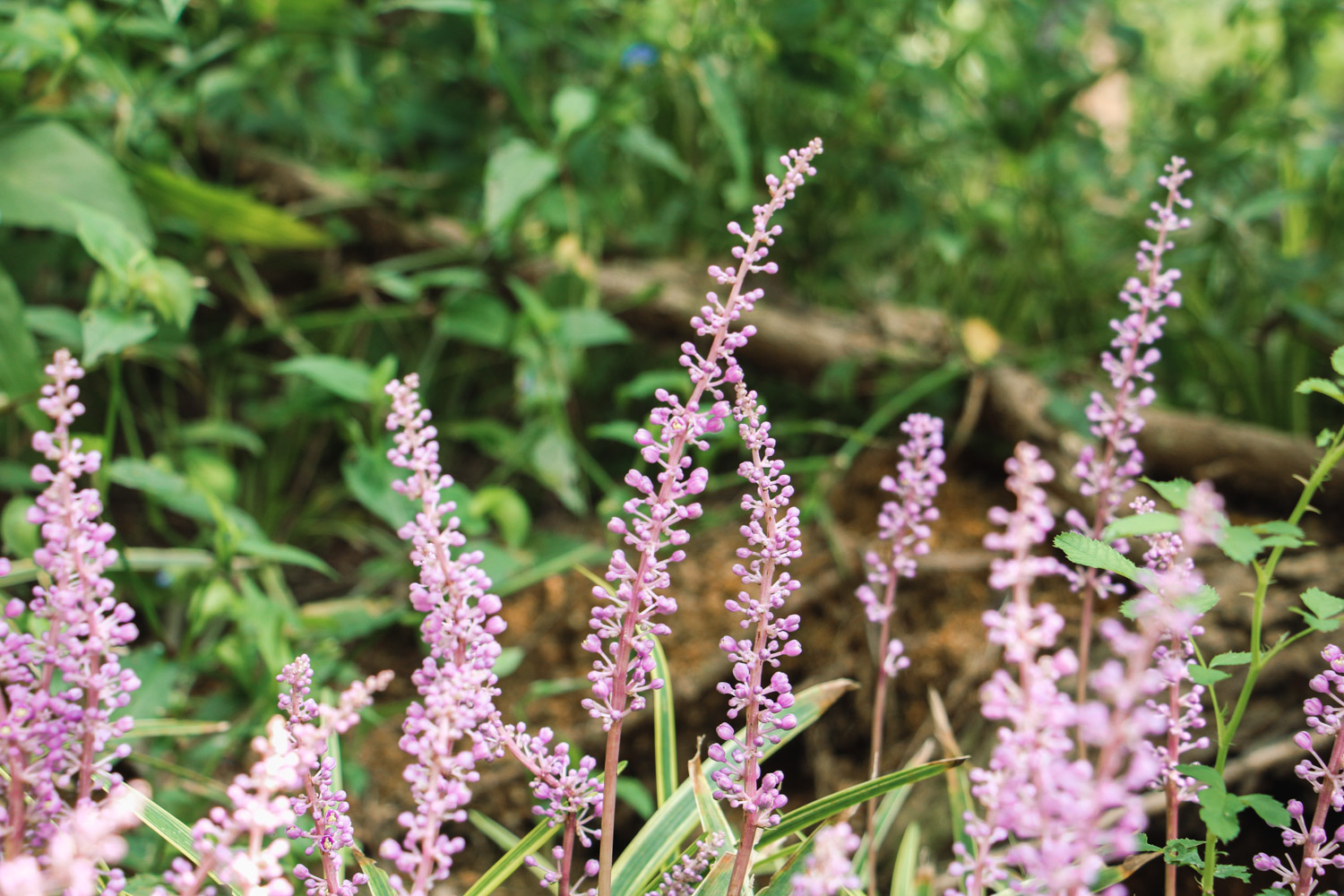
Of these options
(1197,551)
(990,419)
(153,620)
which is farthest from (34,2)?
(1197,551)

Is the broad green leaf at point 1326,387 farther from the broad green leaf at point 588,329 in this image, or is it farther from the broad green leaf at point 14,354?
the broad green leaf at point 14,354

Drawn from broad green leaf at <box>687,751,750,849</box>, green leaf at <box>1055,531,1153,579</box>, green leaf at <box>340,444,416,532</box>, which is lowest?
green leaf at <box>340,444,416,532</box>

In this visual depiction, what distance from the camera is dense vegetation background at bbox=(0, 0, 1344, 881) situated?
1.59 meters

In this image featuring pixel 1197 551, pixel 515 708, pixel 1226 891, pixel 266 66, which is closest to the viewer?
pixel 1226 891

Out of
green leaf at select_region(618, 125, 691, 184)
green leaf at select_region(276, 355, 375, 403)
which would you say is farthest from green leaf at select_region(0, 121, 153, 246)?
green leaf at select_region(618, 125, 691, 184)

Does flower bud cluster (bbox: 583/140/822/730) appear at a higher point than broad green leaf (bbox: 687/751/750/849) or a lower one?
higher

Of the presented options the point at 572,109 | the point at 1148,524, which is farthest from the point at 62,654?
the point at 572,109

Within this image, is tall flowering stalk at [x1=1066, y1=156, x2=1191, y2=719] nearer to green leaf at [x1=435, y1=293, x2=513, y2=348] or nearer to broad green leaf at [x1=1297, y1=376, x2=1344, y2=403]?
broad green leaf at [x1=1297, y1=376, x2=1344, y2=403]

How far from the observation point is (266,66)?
222 centimetres

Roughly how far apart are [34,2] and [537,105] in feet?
3.65

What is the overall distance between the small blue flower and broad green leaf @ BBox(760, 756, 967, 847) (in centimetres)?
163

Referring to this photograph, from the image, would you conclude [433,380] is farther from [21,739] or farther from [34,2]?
[21,739]

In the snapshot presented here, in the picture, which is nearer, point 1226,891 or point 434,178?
point 1226,891

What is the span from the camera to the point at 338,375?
1.53 metres
